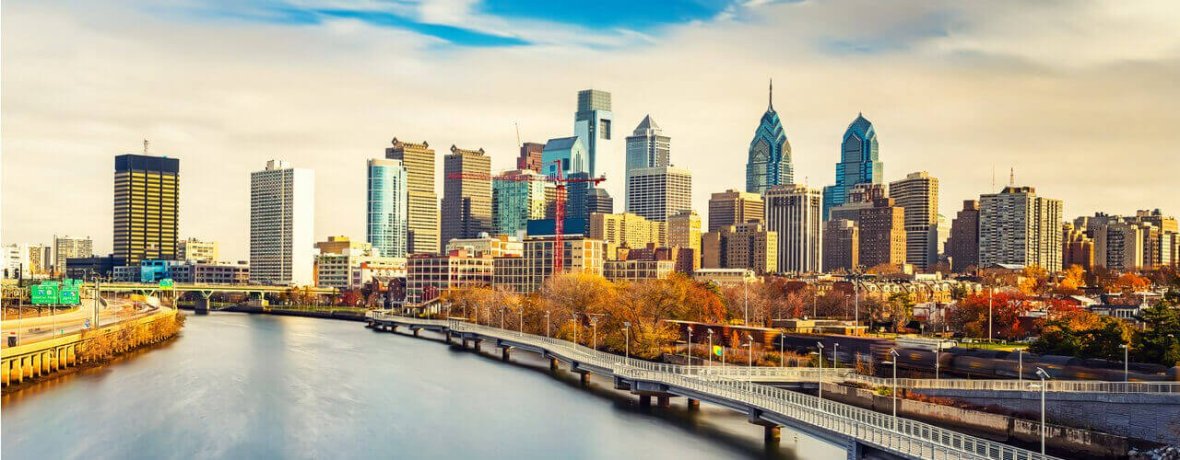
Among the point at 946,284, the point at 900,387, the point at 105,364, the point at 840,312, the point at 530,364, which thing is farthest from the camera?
the point at 946,284

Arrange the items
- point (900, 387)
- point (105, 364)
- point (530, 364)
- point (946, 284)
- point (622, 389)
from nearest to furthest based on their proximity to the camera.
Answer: point (900, 387) < point (622, 389) < point (105, 364) < point (530, 364) < point (946, 284)

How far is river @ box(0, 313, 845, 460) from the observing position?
56375 millimetres

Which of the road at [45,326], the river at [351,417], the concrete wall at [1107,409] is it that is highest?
the concrete wall at [1107,409]

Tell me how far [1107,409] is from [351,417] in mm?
41098

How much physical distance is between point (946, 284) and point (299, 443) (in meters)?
150

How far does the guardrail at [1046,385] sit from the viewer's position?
56406mm

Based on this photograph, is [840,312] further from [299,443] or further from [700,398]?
[299,443]

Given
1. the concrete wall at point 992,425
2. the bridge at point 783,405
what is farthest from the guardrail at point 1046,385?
the bridge at point 783,405

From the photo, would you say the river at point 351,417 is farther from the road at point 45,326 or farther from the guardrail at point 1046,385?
the guardrail at point 1046,385

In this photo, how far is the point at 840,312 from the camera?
144875mm

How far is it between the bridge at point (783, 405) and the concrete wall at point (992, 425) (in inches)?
101

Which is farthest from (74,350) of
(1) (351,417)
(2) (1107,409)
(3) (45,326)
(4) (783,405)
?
(2) (1107,409)

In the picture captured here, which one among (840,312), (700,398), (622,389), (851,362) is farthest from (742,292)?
(700,398)

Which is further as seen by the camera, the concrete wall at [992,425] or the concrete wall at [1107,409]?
the concrete wall at [1107,409]
